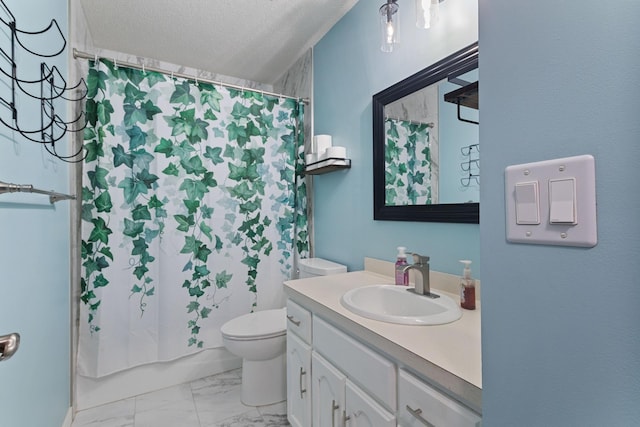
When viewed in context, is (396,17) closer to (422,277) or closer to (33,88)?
(422,277)

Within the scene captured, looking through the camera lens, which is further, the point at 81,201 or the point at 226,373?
the point at 226,373

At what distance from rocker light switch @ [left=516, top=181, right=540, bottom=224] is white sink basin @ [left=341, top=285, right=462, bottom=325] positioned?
603 millimetres

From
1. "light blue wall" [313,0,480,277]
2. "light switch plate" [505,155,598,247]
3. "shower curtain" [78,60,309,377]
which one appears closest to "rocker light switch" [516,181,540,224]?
"light switch plate" [505,155,598,247]

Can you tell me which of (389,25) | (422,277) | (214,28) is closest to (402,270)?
(422,277)

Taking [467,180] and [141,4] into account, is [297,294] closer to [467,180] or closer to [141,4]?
[467,180]

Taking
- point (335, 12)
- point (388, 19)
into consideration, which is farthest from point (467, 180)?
point (335, 12)

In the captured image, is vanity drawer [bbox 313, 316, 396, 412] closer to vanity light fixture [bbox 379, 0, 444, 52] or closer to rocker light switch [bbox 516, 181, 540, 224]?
rocker light switch [bbox 516, 181, 540, 224]

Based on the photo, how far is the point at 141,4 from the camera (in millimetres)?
1818

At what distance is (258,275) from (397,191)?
4.20ft

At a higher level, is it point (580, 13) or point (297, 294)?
point (580, 13)

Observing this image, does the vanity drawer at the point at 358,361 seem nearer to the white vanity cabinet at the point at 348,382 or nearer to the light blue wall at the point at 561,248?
the white vanity cabinet at the point at 348,382

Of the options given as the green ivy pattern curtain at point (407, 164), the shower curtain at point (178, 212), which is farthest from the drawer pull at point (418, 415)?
the shower curtain at point (178, 212)

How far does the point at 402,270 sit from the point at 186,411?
1.55 m

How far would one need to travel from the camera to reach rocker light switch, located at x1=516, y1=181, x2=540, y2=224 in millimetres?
418
